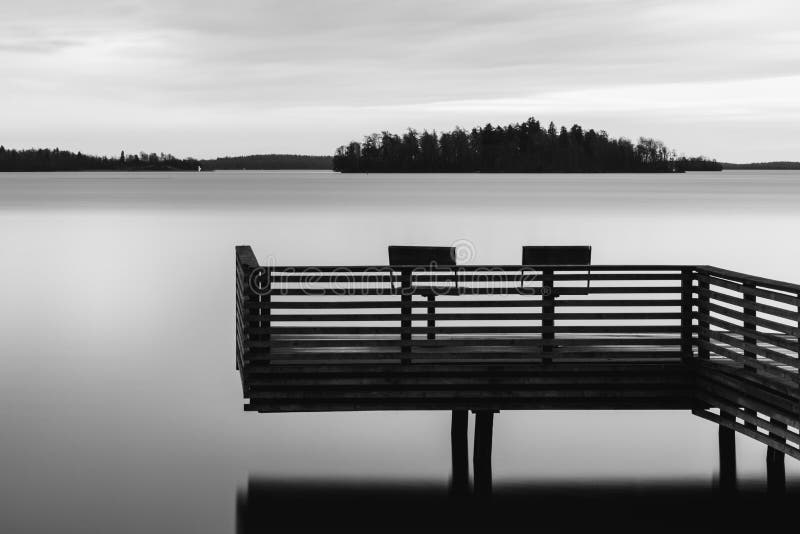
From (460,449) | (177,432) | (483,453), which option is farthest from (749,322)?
(177,432)

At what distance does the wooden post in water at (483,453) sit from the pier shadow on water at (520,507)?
8.7 inches

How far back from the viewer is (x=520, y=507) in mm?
10875

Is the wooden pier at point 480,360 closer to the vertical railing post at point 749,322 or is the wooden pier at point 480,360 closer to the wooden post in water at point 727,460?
the vertical railing post at point 749,322

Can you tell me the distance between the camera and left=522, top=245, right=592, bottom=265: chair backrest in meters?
10.5

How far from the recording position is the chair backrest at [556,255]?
34.4 feet

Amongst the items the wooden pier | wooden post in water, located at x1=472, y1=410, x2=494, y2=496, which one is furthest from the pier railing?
wooden post in water, located at x1=472, y1=410, x2=494, y2=496

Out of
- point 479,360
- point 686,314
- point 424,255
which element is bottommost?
point 479,360

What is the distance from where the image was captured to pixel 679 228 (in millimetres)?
66062

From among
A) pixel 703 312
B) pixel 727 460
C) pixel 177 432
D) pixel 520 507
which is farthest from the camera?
pixel 177 432

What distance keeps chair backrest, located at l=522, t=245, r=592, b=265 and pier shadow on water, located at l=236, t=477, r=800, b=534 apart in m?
2.47

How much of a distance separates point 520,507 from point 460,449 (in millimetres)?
1269

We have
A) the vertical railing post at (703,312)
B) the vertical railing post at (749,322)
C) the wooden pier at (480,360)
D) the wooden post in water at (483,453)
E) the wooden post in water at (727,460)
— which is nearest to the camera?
the vertical railing post at (749,322)

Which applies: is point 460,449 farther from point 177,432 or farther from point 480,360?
point 177,432

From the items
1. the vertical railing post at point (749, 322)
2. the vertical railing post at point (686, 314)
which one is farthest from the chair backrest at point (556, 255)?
the vertical railing post at point (749, 322)
